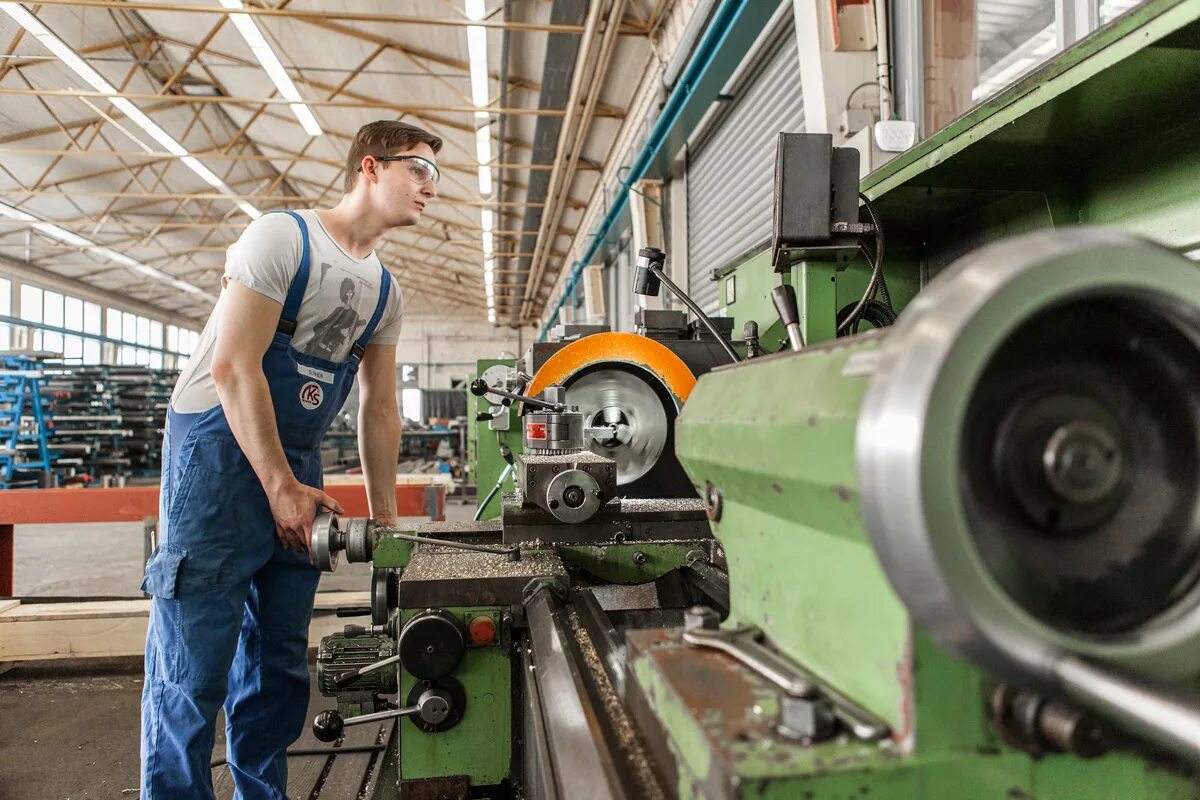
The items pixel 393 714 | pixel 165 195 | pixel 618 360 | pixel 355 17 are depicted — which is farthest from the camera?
pixel 165 195

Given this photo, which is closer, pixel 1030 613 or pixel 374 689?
pixel 1030 613

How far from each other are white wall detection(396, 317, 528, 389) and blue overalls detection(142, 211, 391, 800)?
1397 centimetres

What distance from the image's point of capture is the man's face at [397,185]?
4.72 feet

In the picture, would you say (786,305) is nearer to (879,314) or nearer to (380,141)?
(879,314)

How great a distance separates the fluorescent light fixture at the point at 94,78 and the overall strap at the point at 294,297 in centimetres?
357

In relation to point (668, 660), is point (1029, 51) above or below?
above

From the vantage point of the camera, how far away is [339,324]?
54.6 inches

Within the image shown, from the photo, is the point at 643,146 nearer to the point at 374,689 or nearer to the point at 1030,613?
the point at 374,689

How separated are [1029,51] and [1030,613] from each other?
6.74ft

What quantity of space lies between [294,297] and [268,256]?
85 mm

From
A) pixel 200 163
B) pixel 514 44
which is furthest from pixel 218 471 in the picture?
pixel 200 163

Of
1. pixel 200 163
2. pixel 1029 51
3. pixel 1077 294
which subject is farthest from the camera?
pixel 200 163

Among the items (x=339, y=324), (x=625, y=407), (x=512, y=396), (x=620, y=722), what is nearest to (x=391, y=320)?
(x=339, y=324)

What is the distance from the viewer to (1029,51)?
1.89 metres
